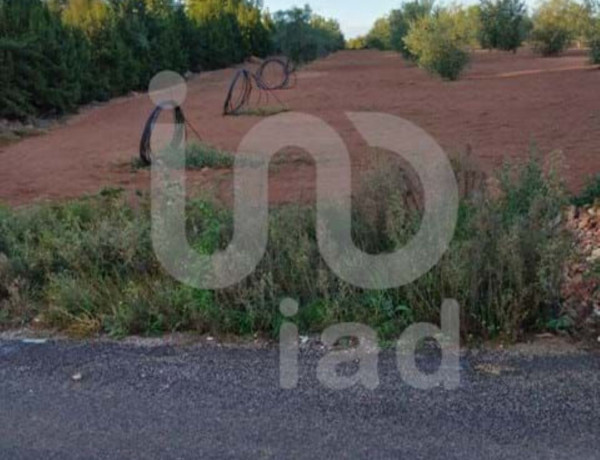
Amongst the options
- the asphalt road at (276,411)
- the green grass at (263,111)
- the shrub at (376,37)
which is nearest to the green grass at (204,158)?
the asphalt road at (276,411)

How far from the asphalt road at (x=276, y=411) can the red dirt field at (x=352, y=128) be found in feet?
14.7

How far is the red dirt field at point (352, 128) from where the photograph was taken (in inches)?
442

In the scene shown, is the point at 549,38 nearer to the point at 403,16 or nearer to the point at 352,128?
the point at 403,16

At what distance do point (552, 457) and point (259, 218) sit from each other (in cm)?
339

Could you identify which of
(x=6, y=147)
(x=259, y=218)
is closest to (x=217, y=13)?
(x=6, y=147)

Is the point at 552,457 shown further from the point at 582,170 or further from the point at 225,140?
the point at 225,140

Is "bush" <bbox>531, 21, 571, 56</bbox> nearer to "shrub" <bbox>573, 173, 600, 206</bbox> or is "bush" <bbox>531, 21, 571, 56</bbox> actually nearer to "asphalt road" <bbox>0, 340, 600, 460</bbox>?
"shrub" <bbox>573, 173, 600, 206</bbox>

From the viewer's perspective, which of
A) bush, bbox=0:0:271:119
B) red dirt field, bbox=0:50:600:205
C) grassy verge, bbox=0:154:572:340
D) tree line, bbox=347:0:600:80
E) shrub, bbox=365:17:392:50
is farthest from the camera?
shrub, bbox=365:17:392:50

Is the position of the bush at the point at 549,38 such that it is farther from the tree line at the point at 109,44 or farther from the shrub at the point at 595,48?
the tree line at the point at 109,44

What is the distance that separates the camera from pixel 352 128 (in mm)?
17172

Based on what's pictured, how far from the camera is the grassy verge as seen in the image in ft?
15.4

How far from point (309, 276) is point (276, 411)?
1.70 m

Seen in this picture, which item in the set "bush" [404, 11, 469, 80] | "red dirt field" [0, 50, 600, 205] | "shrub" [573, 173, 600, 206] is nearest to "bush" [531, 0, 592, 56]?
"red dirt field" [0, 50, 600, 205]

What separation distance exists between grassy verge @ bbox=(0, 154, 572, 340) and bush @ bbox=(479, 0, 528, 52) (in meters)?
45.1
